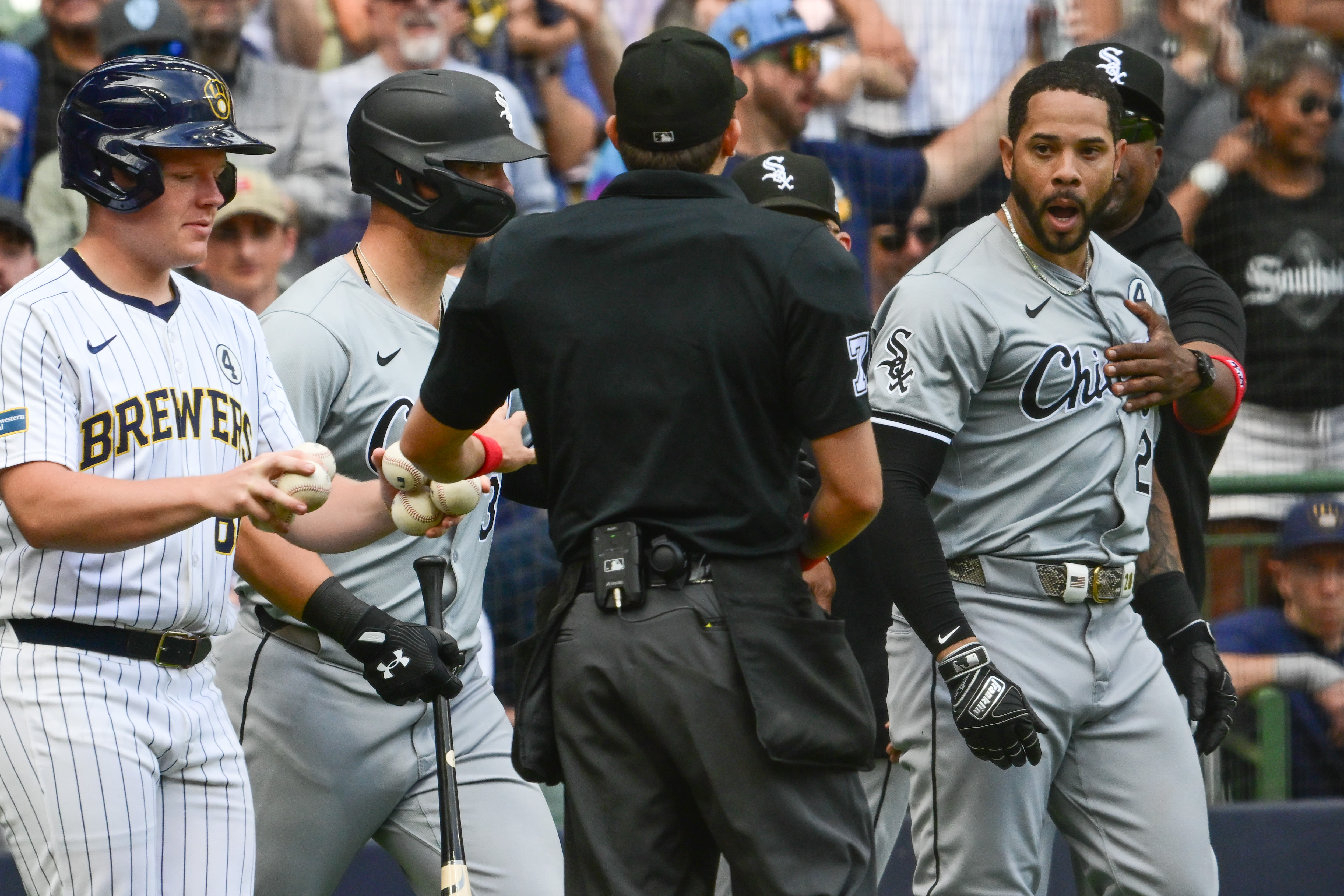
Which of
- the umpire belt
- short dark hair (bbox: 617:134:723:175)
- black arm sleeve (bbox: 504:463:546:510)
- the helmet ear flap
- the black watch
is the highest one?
short dark hair (bbox: 617:134:723:175)

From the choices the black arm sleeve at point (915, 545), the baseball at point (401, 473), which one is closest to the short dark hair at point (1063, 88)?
the black arm sleeve at point (915, 545)

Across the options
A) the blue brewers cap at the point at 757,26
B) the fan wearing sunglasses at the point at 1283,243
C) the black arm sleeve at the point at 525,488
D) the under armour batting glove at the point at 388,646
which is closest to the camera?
the under armour batting glove at the point at 388,646

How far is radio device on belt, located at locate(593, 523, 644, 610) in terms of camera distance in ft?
8.65

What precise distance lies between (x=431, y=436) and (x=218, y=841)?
0.78 m

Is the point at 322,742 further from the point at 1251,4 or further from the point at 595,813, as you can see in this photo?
the point at 1251,4

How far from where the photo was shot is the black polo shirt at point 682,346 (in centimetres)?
263

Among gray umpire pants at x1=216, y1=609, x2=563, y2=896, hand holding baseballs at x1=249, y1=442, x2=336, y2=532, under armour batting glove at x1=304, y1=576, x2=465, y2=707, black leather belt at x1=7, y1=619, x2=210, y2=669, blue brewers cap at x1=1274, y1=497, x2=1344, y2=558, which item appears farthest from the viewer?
blue brewers cap at x1=1274, y1=497, x2=1344, y2=558

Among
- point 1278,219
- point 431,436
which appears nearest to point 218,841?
point 431,436

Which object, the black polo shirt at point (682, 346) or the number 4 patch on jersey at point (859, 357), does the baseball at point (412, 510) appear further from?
the number 4 patch on jersey at point (859, 357)

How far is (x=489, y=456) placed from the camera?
3.12 metres

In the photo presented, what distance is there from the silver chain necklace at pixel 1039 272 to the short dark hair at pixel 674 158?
1.13 metres

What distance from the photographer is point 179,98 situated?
2.97 meters

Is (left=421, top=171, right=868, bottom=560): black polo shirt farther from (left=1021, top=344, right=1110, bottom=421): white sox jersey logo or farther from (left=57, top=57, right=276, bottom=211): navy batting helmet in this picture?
(left=1021, top=344, right=1110, bottom=421): white sox jersey logo

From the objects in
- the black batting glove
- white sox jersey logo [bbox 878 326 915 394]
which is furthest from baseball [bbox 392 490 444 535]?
the black batting glove
